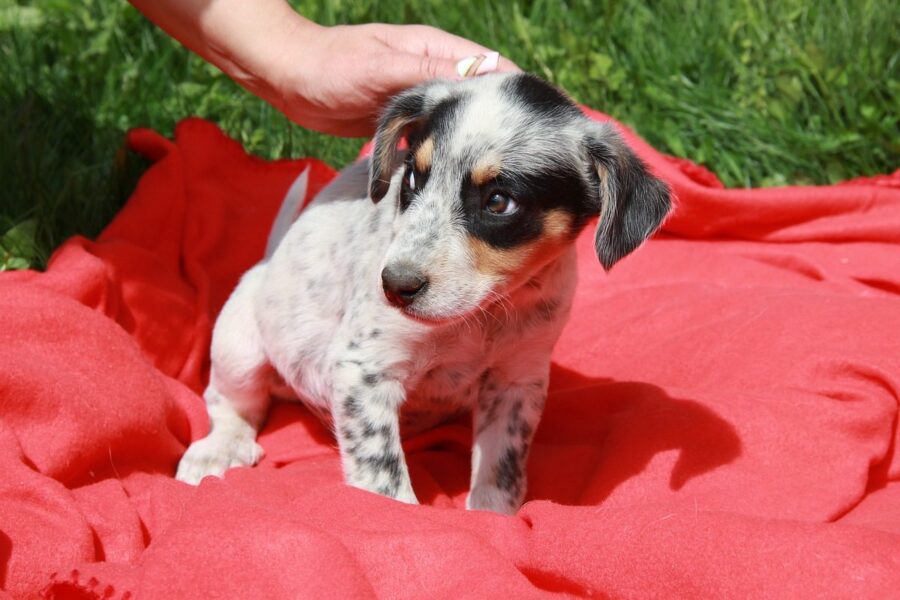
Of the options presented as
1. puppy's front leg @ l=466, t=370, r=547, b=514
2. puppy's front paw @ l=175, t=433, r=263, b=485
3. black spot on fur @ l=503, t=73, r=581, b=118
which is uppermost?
black spot on fur @ l=503, t=73, r=581, b=118

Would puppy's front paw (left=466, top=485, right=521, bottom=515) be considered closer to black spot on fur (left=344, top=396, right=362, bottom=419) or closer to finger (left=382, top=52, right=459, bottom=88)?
black spot on fur (left=344, top=396, right=362, bottom=419)

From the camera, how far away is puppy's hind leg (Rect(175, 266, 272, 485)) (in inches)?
152

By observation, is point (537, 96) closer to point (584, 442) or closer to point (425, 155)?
point (425, 155)

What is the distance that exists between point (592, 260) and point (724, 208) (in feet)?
2.16

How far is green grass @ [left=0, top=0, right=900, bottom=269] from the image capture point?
5668 mm

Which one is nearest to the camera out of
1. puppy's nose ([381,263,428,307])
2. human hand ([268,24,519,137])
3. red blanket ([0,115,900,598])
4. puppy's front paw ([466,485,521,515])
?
red blanket ([0,115,900,598])

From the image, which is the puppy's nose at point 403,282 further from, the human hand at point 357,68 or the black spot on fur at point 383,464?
the human hand at point 357,68

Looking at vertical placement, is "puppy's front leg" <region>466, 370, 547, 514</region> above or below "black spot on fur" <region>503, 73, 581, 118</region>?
below

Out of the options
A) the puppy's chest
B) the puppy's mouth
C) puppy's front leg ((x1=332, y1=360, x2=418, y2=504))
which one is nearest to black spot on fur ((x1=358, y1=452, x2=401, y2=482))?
puppy's front leg ((x1=332, y1=360, x2=418, y2=504))

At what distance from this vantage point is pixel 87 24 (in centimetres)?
607

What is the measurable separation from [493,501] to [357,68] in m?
1.59

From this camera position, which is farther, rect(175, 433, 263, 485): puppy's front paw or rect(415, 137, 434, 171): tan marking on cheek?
rect(175, 433, 263, 485): puppy's front paw

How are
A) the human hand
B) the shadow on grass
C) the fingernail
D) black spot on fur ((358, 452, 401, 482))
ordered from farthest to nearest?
1. the shadow on grass
2. the human hand
3. the fingernail
4. black spot on fur ((358, 452, 401, 482))

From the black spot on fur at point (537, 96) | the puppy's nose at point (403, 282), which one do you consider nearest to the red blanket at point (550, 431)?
the puppy's nose at point (403, 282)
